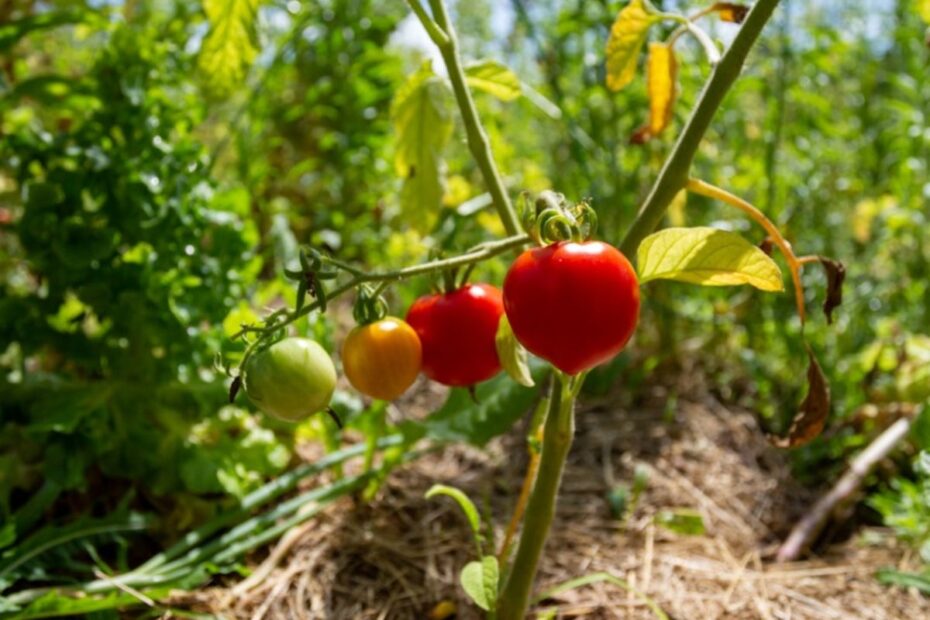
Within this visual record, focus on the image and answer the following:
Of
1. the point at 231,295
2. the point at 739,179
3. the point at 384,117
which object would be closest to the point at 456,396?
the point at 231,295

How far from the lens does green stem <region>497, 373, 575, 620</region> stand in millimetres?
1013

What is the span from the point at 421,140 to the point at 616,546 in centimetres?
81

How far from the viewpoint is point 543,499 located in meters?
1.06

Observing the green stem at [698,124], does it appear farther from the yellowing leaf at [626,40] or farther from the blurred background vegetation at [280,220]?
the blurred background vegetation at [280,220]

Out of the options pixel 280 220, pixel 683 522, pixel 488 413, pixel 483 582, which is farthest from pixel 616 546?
pixel 280 220

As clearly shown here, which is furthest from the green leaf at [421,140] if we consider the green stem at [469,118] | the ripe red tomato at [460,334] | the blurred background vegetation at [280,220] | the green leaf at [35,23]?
the green leaf at [35,23]

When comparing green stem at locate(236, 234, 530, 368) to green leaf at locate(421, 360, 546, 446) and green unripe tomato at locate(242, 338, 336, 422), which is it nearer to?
green unripe tomato at locate(242, 338, 336, 422)

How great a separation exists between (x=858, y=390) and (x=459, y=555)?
1.02 metres

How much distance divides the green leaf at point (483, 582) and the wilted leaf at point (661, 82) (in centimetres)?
65

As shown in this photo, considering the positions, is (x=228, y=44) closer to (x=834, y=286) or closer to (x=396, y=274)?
(x=396, y=274)

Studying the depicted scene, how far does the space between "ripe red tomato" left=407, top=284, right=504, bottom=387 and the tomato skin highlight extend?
0.06m

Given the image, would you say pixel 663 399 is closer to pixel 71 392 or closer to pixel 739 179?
pixel 739 179

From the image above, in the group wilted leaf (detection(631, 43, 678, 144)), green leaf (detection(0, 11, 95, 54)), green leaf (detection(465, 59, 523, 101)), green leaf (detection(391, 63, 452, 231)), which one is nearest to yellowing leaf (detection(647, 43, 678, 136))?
wilted leaf (detection(631, 43, 678, 144))

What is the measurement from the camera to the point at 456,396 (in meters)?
1.52
